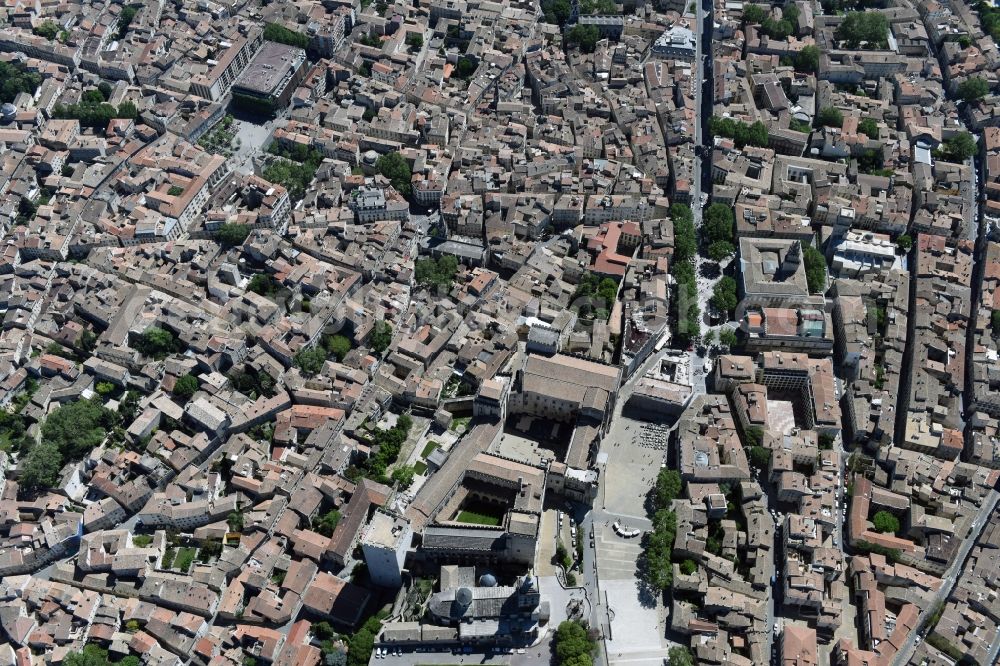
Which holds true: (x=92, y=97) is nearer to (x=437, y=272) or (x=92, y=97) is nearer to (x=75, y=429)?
(x=75, y=429)

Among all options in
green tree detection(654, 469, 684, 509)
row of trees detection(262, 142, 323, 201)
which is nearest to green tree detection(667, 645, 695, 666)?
green tree detection(654, 469, 684, 509)

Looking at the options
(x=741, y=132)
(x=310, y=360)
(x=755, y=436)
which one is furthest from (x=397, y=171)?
(x=755, y=436)

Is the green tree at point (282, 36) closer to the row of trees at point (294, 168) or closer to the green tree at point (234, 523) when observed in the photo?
the row of trees at point (294, 168)

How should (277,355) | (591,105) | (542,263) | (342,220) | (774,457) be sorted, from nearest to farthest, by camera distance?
(774,457), (277,355), (542,263), (342,220), (591,105)

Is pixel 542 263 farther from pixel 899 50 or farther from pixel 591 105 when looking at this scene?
pixel 899 50

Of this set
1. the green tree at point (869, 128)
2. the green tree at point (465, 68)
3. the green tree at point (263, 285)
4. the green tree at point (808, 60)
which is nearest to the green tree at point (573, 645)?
the green tree at point (263, 285)

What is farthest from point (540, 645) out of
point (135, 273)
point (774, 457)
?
point (135, 273)
